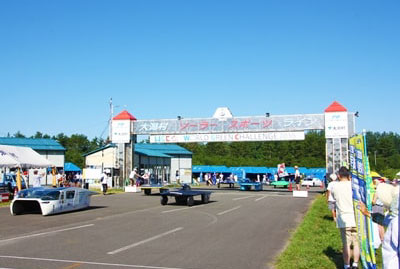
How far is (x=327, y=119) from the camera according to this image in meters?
33.8

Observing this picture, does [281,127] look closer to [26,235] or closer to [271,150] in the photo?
[26,235]

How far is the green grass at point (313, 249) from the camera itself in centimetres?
811

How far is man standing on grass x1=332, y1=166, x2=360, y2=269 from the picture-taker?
7.33 m

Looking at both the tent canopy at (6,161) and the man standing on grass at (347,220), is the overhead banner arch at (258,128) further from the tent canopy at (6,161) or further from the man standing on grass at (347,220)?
the man standing on grass at (347,220)

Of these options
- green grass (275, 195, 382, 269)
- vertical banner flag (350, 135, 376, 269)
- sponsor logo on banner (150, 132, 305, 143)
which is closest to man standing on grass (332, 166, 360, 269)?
vertical banner flag (350, 135, 376, 269)

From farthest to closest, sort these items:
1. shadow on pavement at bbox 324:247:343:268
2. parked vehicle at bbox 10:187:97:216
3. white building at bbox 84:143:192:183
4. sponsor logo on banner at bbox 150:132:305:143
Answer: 1. white building at bbox 84:143:192:183
2. sponsor logo on banner at bbox 150:132:305:143
3. parked vehicle at bbox 10:187:97:216
4. shadow on pavement at bbox 324:247:343:268

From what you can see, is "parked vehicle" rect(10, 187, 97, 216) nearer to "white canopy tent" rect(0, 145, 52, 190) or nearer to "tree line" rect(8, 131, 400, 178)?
"white canopy tent" rect(0, 145, 52, 190)

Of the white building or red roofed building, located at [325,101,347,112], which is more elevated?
red roofed building, located at [325,101,347,112]

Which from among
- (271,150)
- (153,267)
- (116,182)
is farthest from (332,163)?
(271,150)

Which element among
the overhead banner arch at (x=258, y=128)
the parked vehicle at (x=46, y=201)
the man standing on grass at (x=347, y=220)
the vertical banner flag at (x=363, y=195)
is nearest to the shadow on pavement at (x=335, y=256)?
the man standing on grass at (x=347, y=220)

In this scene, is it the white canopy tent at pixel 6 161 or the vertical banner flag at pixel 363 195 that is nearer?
the vertical banner flag at pixel 363 195

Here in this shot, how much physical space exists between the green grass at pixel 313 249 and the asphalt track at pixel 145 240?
35 cm

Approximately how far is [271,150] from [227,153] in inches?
546

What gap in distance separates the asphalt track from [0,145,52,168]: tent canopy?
24.1 ft
